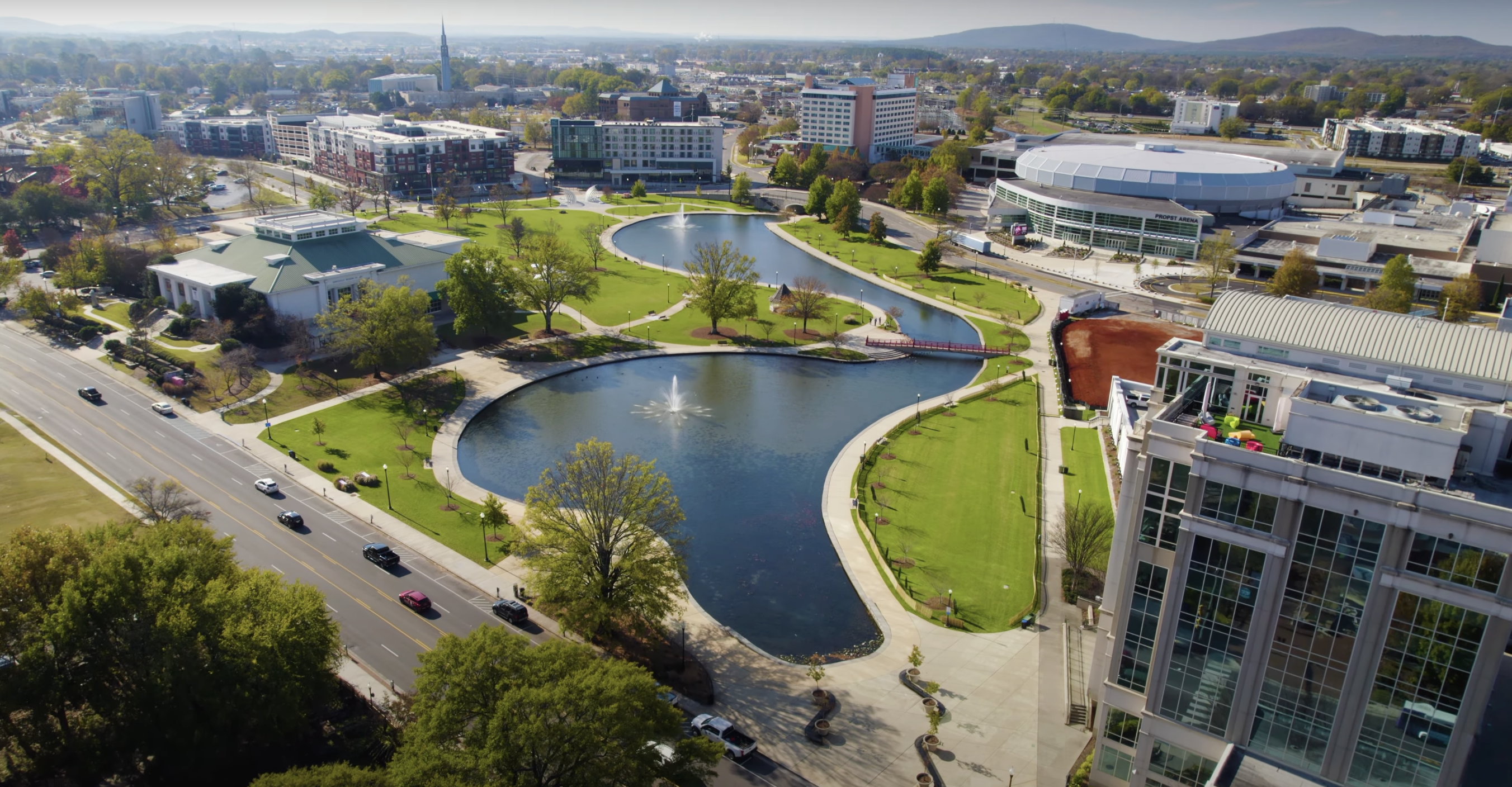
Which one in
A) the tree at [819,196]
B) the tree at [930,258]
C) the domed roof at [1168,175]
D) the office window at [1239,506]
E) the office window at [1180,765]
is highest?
the domed roof at [1168,175]

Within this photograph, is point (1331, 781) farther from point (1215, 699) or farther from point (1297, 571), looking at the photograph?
point (1297, 571)

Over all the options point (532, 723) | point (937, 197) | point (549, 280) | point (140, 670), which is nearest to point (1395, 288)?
point (937, 197)

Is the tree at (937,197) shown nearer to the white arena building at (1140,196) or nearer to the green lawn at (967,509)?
the white arena building at (1140,196)

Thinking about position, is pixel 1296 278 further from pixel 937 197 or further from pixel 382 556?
pixel 382 556

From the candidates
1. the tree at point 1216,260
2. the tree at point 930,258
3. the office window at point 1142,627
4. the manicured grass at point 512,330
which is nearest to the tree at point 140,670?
the office window at point 1142,627

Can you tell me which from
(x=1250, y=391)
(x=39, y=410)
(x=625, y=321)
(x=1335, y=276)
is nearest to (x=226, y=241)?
(x=39, y=410)

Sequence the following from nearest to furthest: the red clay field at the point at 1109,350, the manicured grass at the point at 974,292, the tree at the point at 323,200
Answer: the red clay field at the point at 1109,350 < the manicured grass at the point at 974,292 < the tree at the point at 323,200
